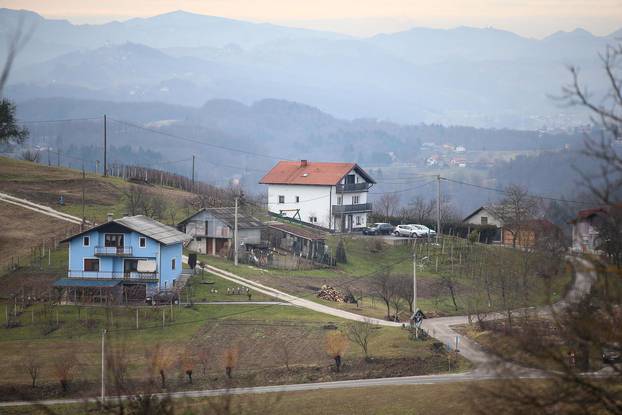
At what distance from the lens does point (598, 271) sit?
11836mm

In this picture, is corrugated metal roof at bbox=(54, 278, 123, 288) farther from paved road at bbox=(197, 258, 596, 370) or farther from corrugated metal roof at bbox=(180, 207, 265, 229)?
corrugated metal roof at bbox=(180, 207, 265, 229)

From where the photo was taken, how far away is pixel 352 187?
79125 mm

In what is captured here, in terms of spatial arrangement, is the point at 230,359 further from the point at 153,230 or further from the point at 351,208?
the point at 351,208

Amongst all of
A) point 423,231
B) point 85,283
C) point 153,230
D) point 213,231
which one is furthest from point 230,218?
point 423,231

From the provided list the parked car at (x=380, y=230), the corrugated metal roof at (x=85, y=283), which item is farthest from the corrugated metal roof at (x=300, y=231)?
the corrugated metal roof at (x=85, y=283)

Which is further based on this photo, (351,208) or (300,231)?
(351,208)

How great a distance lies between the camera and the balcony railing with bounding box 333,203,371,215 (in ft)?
250

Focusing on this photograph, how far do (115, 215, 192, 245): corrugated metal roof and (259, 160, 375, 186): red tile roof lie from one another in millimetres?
24999

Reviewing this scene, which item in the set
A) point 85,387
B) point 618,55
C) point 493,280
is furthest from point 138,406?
point 493,280

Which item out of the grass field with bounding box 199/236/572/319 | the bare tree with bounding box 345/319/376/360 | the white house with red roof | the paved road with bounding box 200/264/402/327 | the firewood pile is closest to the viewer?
the bare tree with bounding box 345/319/376/360

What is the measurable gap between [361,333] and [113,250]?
51.3ft

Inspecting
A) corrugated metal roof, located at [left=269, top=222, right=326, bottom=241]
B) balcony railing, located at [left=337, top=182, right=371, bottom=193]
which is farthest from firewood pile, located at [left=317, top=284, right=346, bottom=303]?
balcony railing, located at [left=337, top=182, right=371, bottom=193]

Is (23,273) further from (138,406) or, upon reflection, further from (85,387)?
(138,406)

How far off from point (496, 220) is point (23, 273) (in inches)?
1581
